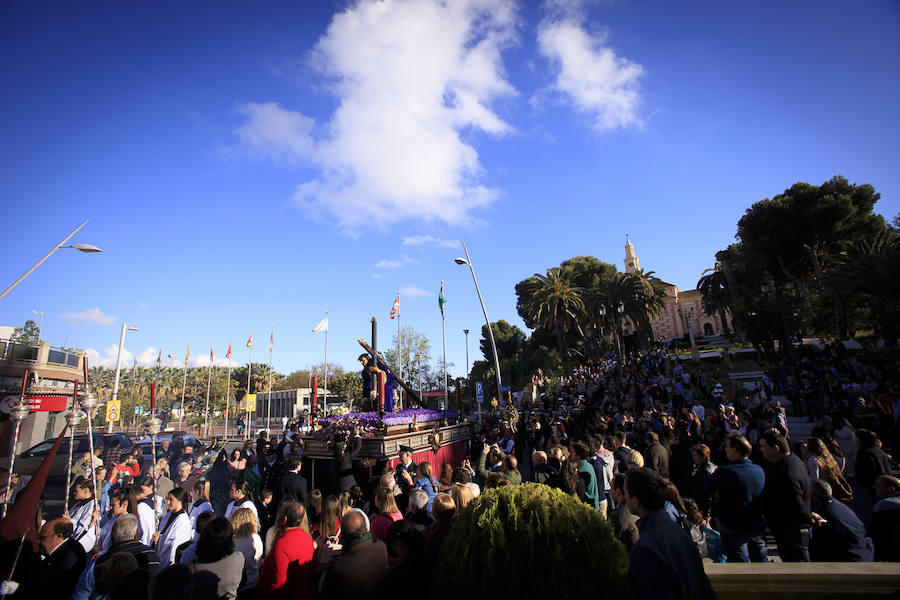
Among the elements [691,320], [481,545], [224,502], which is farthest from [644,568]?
[691,320]

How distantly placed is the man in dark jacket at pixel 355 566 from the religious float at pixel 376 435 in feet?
17.6

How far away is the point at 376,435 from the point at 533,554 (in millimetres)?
7966

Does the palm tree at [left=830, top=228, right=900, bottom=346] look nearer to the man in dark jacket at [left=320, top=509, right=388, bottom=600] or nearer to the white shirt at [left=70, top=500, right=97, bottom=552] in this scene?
the man in dark jacket at [left=320, top=509, right=388, bottom=600]

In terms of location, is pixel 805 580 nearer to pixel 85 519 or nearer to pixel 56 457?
pixel 85 519

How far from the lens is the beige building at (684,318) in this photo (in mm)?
76188

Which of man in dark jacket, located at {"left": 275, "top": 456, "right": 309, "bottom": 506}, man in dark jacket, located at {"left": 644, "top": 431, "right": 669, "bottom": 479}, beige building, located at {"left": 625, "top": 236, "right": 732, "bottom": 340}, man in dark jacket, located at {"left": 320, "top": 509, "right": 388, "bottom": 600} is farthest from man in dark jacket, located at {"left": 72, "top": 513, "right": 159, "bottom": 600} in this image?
beige building, located at {"left": 625, "top": 236, "right": 732, "bottom": 340}

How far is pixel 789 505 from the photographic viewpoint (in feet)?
14.3

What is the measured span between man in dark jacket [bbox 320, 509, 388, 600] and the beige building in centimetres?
7833

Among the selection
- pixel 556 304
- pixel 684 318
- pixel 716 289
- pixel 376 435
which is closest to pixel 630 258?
pixel 684 318

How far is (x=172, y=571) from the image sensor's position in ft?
9.42

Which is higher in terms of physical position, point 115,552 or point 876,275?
point 876,275

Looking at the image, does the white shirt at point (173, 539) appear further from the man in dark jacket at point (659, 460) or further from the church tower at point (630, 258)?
the church tower at point (630, 258)

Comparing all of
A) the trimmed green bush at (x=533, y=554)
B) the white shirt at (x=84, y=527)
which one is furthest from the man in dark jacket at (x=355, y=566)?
the white shirt at (x=84, y=527)

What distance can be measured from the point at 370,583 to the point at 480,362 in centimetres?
5492
